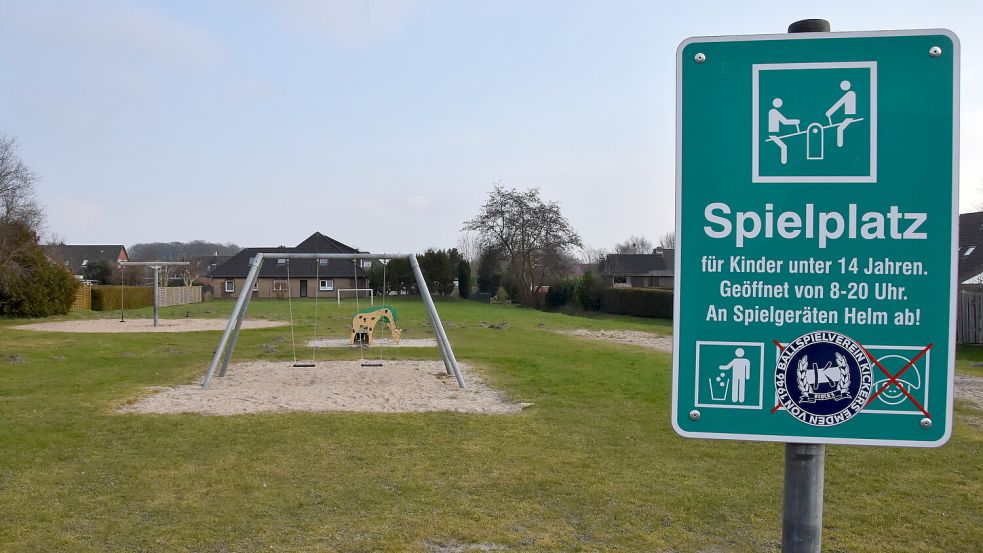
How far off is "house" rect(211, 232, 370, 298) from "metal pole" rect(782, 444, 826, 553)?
5411 centimetres

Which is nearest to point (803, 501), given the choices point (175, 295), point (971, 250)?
point (971, 250)

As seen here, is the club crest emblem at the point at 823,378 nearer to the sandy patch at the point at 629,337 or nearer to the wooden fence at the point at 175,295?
the sandy patch at the point at 629,337

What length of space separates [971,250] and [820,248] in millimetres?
32033

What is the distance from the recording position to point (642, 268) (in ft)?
225

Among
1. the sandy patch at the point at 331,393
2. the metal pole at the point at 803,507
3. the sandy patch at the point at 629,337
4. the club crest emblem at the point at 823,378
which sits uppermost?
the club crest emblem at the point at 823,378

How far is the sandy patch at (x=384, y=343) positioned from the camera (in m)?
19.0

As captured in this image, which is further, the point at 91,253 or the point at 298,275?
the point at 91,253

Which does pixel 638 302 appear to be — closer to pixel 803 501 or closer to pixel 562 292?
pixel 562 292

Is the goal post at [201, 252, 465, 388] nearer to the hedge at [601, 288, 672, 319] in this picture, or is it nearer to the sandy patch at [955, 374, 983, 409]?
the sandy patch at [955, 374, 983, 409]

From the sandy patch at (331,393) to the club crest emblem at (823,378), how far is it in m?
8.30

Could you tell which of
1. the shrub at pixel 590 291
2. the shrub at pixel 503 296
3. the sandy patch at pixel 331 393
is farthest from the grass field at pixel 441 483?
the shrub at pixel 503 296

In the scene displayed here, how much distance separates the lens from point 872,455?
23.5ft

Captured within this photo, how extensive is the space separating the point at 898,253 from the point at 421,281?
38.4 ft

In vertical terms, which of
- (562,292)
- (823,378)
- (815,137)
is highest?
(815,137)
